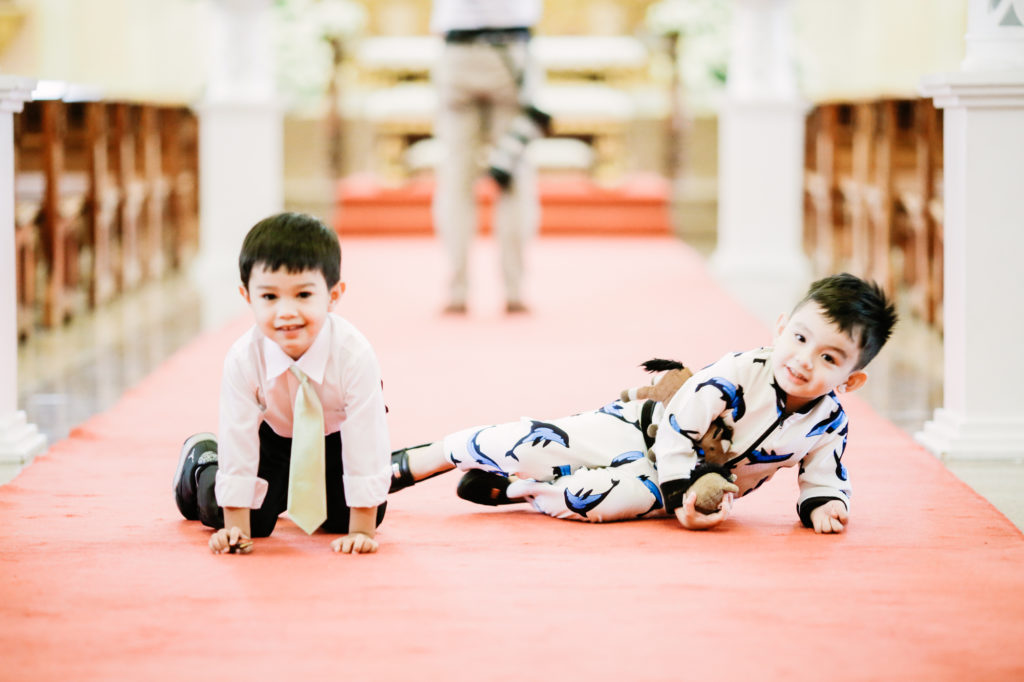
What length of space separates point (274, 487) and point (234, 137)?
6065 millimetres

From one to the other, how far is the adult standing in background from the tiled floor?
3.76 feet

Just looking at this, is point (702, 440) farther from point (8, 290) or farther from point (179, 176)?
point (179, 176)

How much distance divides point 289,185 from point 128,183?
3.95 meters

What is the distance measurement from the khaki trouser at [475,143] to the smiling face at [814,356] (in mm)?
3640

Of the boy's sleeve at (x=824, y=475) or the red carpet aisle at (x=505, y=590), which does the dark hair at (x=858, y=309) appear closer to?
the boy's sleeve at (x=824, y=475)

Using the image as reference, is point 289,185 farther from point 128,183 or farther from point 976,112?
point 976,112

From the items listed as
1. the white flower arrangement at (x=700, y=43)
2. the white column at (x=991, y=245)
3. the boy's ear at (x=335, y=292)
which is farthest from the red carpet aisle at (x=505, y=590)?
the white flower arrangement at (x=700, y=43)

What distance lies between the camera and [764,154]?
8.59 m

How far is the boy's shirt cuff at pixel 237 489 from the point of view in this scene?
2691 millimetres

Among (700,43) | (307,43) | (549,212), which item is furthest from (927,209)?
(307,43)

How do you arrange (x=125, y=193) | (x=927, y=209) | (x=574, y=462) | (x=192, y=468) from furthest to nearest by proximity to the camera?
(x=125, y=193), (x=927, y=209), (x=574, y=462), (x=192, y=468)

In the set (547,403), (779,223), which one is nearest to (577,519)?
→ (547,403)

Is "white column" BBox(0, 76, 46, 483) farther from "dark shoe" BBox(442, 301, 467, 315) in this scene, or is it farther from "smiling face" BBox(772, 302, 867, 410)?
"dark shoe" BBox(442, 301, 467, 315)

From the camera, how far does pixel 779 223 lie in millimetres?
8633
